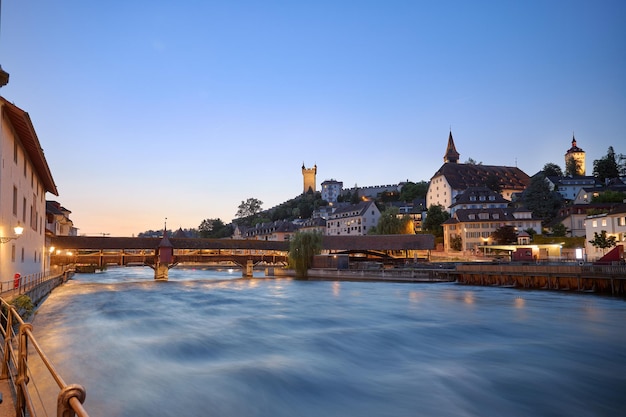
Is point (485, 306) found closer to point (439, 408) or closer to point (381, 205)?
point (439, 408)

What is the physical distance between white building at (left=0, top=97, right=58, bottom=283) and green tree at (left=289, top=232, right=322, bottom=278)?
3617cm

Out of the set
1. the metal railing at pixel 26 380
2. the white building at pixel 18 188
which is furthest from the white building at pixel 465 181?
the metal railing at pixel 26 380

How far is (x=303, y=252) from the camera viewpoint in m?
62.3

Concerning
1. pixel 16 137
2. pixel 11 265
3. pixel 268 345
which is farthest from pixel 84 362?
pixel 16 137

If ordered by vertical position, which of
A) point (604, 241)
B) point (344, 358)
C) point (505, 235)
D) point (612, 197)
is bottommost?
point (344, 358)

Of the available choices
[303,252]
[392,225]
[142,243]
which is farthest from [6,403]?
[392,225]

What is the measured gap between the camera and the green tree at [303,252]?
204ft

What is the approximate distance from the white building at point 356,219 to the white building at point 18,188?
7520cm

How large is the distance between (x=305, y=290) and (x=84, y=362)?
3163 cm

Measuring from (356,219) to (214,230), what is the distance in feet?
210

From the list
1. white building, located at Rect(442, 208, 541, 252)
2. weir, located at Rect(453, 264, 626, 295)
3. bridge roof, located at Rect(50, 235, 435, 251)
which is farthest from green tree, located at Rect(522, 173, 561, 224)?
weir, located at Rect(453, 264, 626, 295)

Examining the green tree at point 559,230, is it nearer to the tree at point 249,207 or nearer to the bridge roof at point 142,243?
the bridge roof at point 142,243

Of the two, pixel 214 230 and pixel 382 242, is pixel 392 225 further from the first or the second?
pixel 214 230

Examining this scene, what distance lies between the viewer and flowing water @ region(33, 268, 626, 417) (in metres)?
11.0
